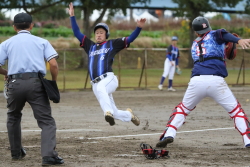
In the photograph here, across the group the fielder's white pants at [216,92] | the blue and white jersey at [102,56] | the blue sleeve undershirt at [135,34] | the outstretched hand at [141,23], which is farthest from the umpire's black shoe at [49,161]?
the outstretched hand at [141,23]

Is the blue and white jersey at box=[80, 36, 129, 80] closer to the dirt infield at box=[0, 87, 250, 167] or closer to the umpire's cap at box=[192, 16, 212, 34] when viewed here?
the dirt infield at box=[0, 87, 250, 167]

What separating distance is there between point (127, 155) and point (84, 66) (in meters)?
24.2

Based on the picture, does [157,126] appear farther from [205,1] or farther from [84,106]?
[205,1]

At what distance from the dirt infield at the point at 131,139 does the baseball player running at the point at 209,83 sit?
0.37m

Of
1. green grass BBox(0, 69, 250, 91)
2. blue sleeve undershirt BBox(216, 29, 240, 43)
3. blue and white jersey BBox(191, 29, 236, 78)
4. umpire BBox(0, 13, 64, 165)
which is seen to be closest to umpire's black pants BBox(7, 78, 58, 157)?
umpire BBox(0, 13, 64, 165)

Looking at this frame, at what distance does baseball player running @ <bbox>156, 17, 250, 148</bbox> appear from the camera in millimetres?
8211

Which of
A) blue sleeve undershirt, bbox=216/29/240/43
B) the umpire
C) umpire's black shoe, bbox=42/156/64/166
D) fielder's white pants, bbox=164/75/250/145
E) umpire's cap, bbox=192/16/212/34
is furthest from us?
umpire's cap, bbox=192/16/212/34

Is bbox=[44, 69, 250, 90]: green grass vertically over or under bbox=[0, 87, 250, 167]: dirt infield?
under

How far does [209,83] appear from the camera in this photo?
26.8ft

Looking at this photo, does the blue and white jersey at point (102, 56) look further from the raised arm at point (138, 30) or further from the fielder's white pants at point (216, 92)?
the fielder's white pants at point (216, 92)

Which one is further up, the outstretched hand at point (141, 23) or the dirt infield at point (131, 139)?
the outstretched hand at point (141, 23)

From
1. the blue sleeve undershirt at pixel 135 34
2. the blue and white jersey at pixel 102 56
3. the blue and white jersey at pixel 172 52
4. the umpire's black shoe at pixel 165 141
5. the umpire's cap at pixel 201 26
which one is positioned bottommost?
the blue and white jersey at pixel 172 52

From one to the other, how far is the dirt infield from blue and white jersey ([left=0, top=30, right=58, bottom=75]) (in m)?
1.27

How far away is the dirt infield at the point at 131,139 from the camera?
7.32 m
